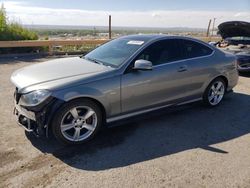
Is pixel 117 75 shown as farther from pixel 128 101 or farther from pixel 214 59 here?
pixel 214 59

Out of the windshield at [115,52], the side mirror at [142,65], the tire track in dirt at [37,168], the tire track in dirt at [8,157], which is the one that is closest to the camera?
the tire track in dirt at [37,168]

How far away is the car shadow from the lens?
3.89 meters

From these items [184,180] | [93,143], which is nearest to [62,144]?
[93,143]

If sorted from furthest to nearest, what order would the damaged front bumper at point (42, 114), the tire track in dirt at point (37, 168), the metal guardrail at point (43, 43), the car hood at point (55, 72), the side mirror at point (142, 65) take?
1. the metal guardrail at point (43, 43)
2. the side mirror at point (142, 65)
3. the car hood at point (55, 72)
4. the damaged front bumper at point (42, 114)
5. the tire track in dirt at point (37, 168)

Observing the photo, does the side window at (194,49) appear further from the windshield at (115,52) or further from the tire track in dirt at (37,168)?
the tire track in dirt at (37,168)

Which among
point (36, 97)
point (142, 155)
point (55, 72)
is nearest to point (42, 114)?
point (36, 97)

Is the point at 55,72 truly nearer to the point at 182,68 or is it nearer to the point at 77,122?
the point at 77,122

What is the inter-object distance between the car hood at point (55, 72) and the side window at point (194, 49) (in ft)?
5.85

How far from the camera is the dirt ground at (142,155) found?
3.39m

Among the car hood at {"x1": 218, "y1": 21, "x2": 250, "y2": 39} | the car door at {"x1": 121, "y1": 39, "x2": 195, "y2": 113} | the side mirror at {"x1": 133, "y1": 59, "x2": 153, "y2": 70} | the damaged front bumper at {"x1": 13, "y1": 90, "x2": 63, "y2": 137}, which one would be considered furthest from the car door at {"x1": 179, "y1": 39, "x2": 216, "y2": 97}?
the car hood at {"x1": 218, "y1": 21, "x2": 250, "y2": 39}

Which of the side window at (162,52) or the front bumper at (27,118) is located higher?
the side window at (162,52)

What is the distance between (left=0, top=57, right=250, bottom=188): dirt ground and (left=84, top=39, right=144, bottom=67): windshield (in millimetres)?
1052

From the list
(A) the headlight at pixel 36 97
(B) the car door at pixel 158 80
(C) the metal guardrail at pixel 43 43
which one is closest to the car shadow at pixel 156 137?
(B) the car door at pixel 158 80

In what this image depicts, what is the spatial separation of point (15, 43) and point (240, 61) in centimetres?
972
